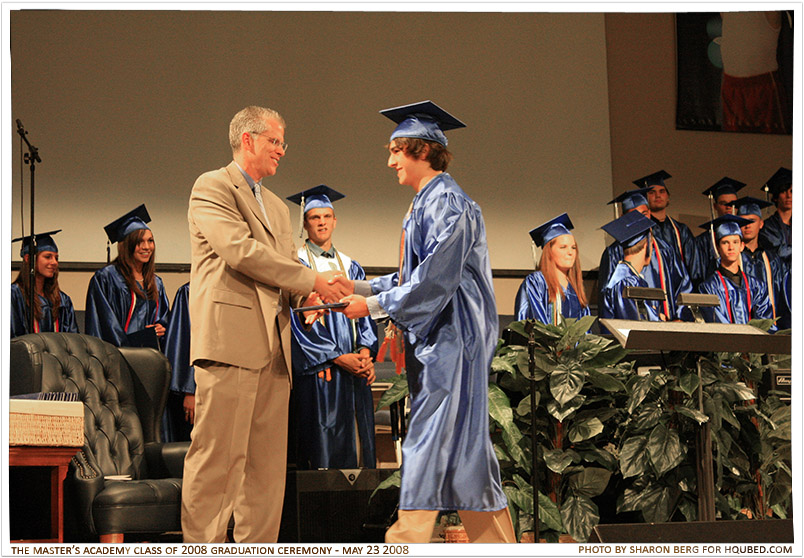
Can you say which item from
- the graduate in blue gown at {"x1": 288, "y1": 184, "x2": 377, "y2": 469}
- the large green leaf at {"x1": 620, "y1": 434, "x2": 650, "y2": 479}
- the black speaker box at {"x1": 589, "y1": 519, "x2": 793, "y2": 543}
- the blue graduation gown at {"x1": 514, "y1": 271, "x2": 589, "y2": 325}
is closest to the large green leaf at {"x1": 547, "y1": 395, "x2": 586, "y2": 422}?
the large green leaf at {"x1": 620, "y1": 434, "x2": 650, "y2": 479}

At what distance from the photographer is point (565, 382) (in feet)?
13.1

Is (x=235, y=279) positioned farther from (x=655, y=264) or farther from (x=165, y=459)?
(x=655, y=264)

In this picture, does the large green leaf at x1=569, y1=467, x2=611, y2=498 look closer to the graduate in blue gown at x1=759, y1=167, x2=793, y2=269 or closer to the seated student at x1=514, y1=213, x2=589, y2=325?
the seated student at x1=514, y1=213, x2=589, y2=325

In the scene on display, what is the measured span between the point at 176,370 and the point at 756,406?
2.96 meters

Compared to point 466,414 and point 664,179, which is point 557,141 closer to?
point 664,179

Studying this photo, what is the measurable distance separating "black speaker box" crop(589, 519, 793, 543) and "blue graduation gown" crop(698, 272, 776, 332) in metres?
4.07

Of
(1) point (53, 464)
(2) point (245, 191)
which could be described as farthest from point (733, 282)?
(1) point (53, 464)

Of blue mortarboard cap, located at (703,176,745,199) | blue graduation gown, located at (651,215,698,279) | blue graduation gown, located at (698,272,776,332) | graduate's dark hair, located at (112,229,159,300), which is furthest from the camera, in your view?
blue mortarboard cap, located at (703,176,745,199)

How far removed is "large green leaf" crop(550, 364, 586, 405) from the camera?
394cm

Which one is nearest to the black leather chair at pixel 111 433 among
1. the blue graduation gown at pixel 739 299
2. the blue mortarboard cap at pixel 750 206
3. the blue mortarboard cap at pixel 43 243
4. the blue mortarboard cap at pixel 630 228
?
the blue mortarboard cap at pixel 43 243

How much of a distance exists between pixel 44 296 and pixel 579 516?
400cm

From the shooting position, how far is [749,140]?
29.1 feet

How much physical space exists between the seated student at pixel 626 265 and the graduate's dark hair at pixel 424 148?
11.3 feet
